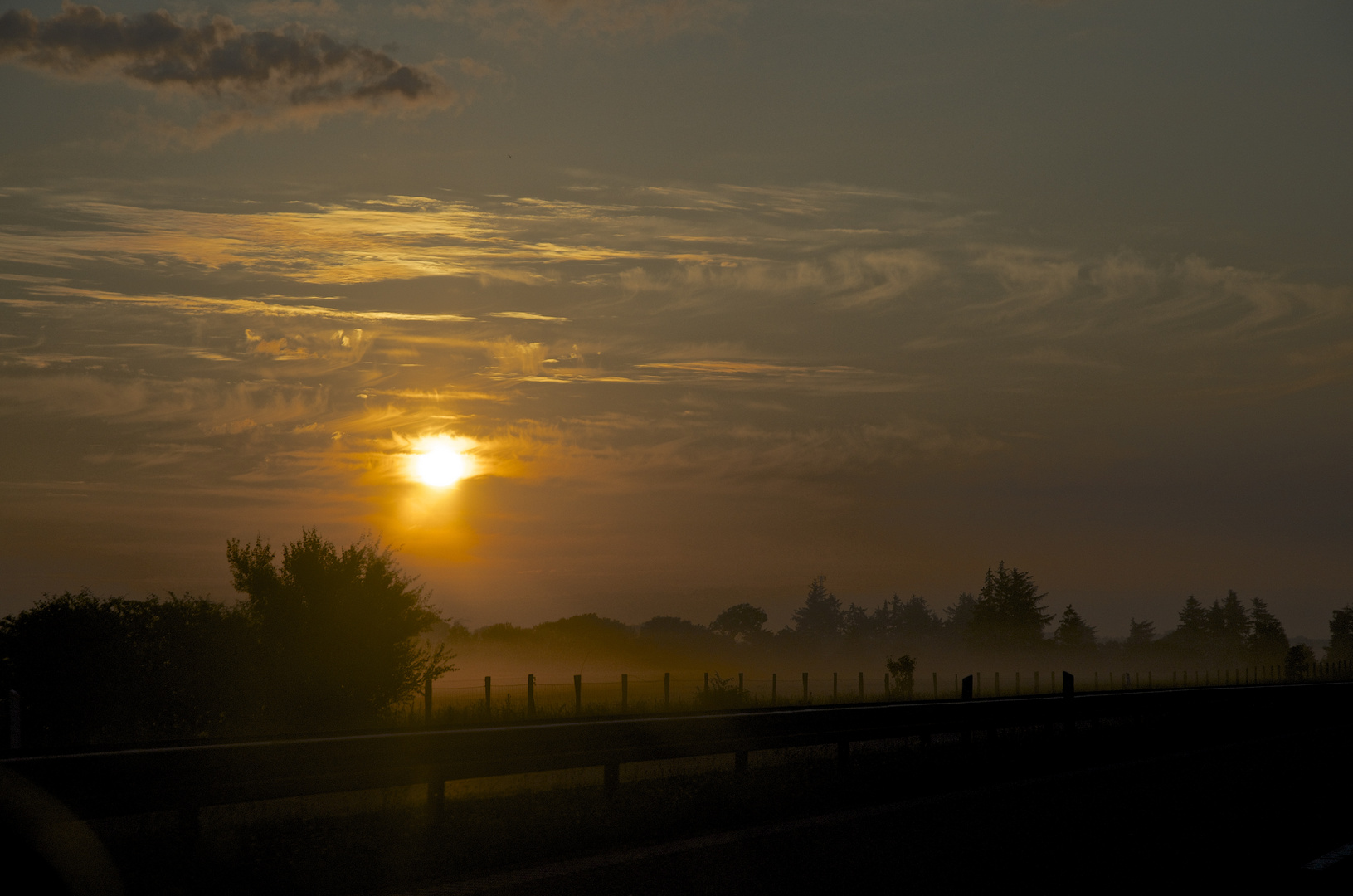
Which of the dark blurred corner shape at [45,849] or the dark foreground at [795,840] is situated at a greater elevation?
the dark blurred corner shape at [45,849]

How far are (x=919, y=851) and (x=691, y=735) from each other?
365cm

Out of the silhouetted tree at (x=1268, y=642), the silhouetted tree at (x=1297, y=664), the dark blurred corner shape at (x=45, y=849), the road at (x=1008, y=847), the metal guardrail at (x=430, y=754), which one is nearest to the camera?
the dark blurred corner shape at (x=45, y=849)

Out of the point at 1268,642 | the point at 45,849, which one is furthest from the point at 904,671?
the point at 1268,642

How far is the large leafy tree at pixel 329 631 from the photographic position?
34.2 metres

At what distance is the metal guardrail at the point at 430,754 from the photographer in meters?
7.86

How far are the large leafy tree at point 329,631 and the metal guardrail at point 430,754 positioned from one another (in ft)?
71.6

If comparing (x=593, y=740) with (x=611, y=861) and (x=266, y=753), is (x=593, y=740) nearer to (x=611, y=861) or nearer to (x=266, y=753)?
(x=611, y=861)

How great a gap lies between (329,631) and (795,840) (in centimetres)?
2812

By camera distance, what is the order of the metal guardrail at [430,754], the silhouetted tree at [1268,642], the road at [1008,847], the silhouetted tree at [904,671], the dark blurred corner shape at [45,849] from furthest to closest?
the silhouetted tree at [1268,642]
the silhouetted tree at [904,671]
the road at [1008,847]
the metal guardrail at [430,754]
the dark blurred corner shape at [45,849]

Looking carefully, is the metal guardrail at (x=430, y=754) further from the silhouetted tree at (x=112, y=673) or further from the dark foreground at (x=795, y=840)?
the silhouetted tree at (x=112, y=673)

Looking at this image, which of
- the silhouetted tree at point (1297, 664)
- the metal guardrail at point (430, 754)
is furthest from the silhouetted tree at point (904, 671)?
the silhouetted tree at point (1297, 664)

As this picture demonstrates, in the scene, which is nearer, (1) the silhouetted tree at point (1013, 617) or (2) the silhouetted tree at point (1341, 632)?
(1) the silhouetted tree at point (1013, 617)

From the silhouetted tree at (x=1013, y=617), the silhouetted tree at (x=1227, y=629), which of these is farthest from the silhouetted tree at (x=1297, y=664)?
the silhouetted tree at (x=1227, y=629)

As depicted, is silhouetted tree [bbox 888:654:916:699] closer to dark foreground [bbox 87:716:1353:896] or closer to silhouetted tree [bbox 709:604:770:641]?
dark foreground [bbox 87:716:1353:896]
